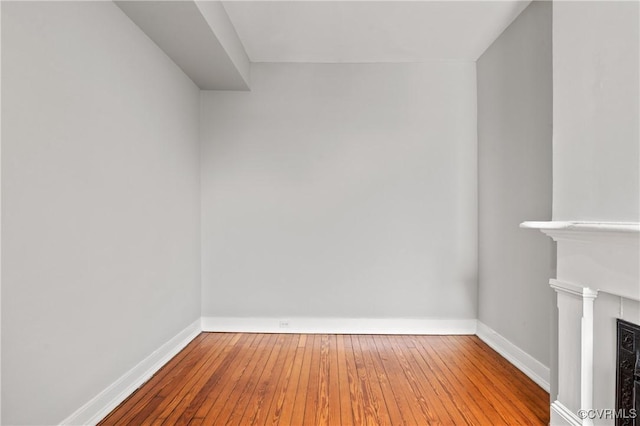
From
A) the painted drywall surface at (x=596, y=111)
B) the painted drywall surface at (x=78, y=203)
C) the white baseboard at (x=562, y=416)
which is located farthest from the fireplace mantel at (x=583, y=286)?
the painted drywall surface at (x=78, y=203)

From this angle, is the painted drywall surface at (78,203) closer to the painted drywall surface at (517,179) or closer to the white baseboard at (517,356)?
the painted drywall surface at (517,179)

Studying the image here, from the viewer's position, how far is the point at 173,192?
11.1ft

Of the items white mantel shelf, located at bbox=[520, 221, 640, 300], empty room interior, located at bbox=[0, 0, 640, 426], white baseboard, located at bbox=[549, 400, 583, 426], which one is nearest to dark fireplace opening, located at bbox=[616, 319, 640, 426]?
empty room interior, located at bbox=[0, 0, 640, 426]

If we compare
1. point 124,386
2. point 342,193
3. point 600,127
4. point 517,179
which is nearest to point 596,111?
point 600,127

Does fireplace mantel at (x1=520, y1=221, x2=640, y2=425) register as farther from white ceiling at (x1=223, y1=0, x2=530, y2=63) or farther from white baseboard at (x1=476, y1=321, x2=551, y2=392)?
white ceiling at (x1=223, y1=0, x2=530, y2=63)

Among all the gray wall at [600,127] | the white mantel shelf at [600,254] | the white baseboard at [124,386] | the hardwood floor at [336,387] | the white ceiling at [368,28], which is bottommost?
the hardwood floor at [336,387]

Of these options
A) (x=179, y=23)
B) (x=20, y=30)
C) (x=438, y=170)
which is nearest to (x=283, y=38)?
(x=179, y=23)

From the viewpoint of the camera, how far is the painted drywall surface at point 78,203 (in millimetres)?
1710

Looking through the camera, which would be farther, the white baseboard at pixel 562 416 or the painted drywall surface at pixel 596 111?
the white baseboard at pixel 562 416

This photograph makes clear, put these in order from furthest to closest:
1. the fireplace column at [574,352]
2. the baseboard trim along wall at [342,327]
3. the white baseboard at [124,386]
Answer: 1. the baseboard trim along wall at [342,327]
2. the white baseboard at [124,386]
3. the fireplace column at [574,352]

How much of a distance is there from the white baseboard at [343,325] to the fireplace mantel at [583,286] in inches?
72.3

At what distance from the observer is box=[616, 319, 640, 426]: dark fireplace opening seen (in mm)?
1634

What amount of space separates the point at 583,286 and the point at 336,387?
158 centimetres

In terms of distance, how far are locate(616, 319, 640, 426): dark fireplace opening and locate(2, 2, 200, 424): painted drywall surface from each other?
249cm
